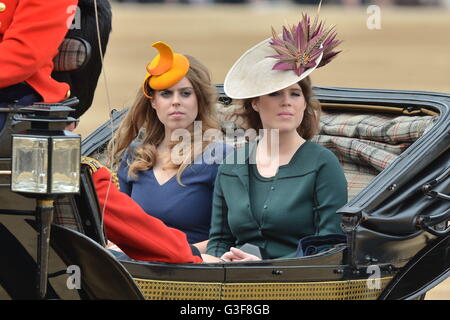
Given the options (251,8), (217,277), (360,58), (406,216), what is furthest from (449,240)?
(251,8)

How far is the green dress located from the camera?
13.9 feet

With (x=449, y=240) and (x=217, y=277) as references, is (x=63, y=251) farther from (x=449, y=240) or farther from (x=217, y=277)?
(x=449, y=240)

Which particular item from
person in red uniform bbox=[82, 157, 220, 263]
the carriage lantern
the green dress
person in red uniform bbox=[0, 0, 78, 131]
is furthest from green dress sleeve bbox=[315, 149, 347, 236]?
the carriage lantern

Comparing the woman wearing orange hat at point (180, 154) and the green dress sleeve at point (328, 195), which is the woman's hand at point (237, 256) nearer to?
the green dress sleeve at point (328, 195)

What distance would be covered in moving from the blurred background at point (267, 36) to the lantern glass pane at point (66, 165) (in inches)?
132

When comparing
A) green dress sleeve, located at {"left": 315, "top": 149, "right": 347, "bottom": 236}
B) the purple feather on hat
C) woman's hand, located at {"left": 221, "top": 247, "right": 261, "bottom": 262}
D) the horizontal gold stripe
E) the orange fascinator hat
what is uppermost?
the purple feather on hat

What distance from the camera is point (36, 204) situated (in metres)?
3.46

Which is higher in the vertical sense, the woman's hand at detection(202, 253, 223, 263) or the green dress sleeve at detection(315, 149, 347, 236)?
the green dress sleeve at detection(315, 149, 347, 236)

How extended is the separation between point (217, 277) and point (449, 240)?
1048 mm

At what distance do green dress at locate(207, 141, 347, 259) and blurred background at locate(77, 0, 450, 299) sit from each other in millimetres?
2230

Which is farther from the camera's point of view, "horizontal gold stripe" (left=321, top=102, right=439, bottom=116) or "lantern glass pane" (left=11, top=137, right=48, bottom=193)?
"horizontal gold stripe" (left=321, top=102, right=439, bottom=116)

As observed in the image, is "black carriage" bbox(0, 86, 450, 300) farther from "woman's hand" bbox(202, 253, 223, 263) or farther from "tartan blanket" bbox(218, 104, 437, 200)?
"woman's hand" bbox(202, 253, 223, 263)

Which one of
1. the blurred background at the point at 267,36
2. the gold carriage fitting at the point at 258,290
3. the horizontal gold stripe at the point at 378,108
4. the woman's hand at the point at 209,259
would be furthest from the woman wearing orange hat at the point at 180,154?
the blurred background at the point at 267,36

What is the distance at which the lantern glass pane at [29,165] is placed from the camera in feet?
10.8
